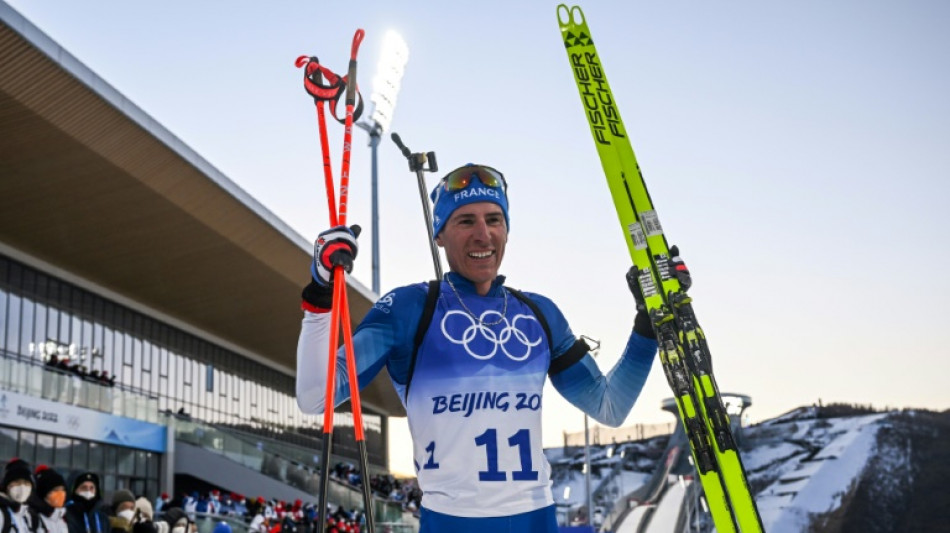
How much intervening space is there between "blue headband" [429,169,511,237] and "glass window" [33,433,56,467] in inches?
845

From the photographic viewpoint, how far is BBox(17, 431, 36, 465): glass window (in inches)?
831

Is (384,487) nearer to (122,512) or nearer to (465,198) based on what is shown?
(122,512)

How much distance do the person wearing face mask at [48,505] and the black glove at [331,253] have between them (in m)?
5.40

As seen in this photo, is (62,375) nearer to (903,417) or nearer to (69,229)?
(69,229)

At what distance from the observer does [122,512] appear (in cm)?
958

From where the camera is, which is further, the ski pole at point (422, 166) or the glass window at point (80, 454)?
the glass window at point (80, 454)

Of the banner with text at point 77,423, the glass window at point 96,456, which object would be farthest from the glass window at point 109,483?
the banner with text at point 77,423

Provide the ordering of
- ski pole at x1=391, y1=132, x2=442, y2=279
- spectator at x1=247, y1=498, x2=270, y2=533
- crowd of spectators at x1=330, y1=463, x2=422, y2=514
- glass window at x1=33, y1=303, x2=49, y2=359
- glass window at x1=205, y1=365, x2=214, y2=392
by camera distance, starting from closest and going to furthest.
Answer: ski pole at x1=391, y1=132, x2=442, y2=279 < spectator at x1=247, y1=498, x2=270, y2=533 < glass window at x1=33, y1=303, x2=49, y2=359 < crowd of spectators at x1=330, y1=463, x2=422, y2=514 < glass window at x1=205, y1=365, x2=214, y2=392

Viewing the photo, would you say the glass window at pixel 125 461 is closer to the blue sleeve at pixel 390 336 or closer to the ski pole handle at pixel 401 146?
the ski pole handle at pixel 401 146

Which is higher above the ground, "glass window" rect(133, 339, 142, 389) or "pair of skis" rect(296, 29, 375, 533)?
"glass window" rect(133, 339, 142, 389)

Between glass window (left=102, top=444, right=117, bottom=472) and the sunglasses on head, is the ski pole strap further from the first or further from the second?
glass window (left=102, top=444, right=117, bottom=472)

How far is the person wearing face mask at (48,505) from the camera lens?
7.14 meters

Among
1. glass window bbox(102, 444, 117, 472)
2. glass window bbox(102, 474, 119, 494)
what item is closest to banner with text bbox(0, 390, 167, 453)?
glass window bbox(102, 444, 117, 472)

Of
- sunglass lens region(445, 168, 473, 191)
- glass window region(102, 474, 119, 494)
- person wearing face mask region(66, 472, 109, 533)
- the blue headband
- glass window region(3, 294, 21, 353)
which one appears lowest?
person wearing face mask region(66, 472, 109, 533)
